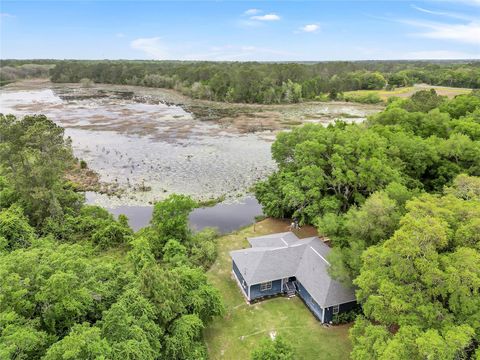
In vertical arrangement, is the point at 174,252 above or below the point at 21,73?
below

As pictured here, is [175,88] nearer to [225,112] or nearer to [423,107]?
[225,112]

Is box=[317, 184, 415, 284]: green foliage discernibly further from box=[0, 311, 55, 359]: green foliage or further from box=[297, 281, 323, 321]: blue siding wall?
box=[0, 311, 55, 359]: green foliage

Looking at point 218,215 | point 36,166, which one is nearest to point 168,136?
point 218,215

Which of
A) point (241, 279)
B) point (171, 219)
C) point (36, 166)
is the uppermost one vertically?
point (36, 166)

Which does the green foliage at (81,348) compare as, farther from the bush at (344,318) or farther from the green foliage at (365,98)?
the green foliage at (365,98)

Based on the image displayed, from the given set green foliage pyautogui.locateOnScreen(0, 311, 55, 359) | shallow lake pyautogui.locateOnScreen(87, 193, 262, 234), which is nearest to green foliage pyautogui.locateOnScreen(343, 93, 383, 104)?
shallow lake pyautogui.locateOnScreen(87, 193, 262, 234)

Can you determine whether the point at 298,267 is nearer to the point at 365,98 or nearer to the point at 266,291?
the point at 266,291

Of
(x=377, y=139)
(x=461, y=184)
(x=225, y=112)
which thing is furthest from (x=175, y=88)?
(x=461, y=184)
